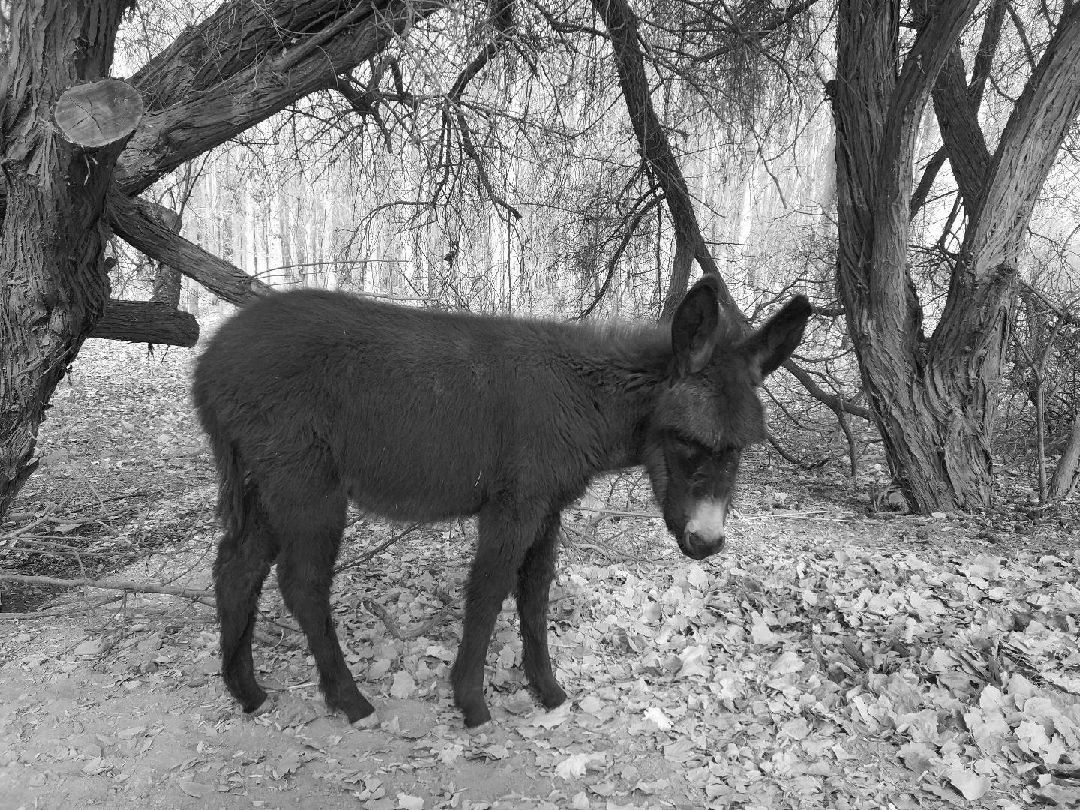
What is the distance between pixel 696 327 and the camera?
11.1 feet

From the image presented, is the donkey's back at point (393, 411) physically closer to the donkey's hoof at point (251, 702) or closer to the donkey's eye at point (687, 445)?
the donkey's eye at point (687, 445)

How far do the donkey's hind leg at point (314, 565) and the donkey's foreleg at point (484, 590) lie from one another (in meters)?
0.53

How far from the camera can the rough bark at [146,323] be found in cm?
581

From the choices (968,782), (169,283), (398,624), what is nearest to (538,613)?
(398,624)

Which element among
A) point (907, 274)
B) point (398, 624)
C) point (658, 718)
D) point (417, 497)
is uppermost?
point (907, 274)

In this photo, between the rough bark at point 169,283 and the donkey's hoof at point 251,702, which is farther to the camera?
the rough bark at point 169,283

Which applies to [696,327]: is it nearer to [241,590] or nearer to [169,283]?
[241,590]

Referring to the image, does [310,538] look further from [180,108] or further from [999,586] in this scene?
[999,586]

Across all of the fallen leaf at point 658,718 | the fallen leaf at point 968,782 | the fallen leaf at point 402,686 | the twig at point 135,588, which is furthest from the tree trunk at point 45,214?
the fallen leaf at point 968,782

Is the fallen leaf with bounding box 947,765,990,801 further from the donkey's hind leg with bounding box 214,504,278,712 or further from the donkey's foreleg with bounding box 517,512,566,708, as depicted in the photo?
the donkey's hind leg with bounding box 214,504,278,712

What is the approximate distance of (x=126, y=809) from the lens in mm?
3158

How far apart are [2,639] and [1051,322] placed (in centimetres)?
859

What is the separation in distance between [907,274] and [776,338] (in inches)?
148

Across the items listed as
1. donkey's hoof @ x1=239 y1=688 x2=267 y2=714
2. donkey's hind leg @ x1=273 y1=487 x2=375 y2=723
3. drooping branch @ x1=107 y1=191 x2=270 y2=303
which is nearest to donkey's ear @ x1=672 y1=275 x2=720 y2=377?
donkey's hind leg @ x1=273 y1=487 x2=375 y2=723
